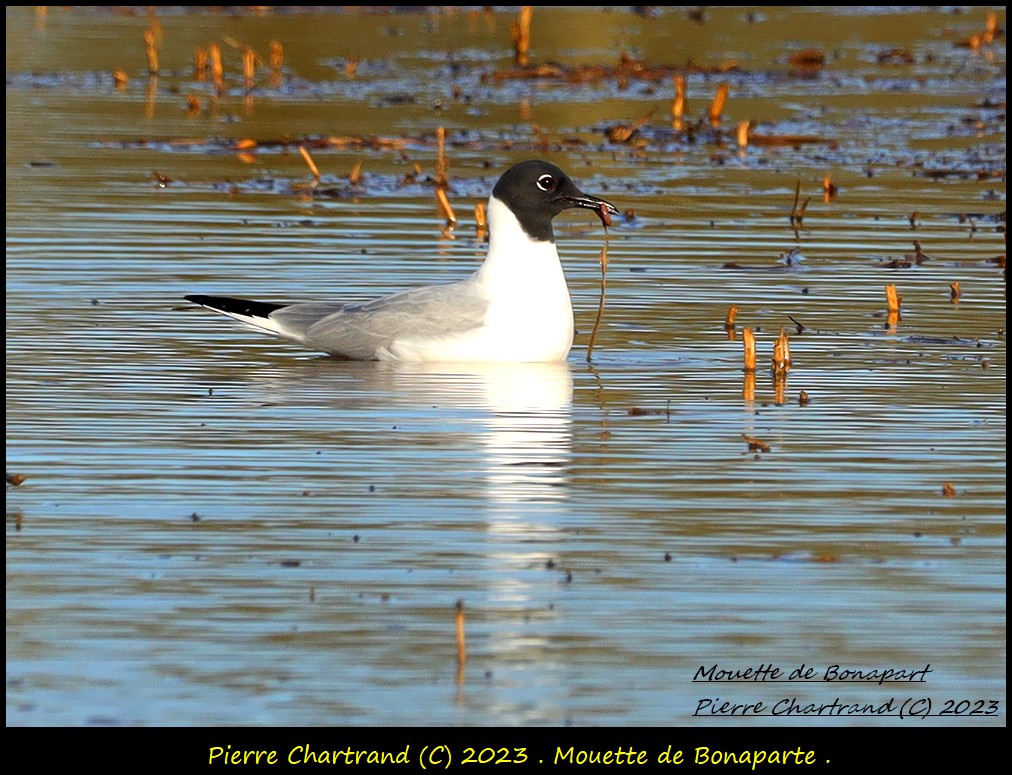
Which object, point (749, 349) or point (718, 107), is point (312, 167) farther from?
point (749, 349)

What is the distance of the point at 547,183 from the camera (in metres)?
11.4

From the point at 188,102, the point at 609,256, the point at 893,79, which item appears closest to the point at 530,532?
the point at 609,256

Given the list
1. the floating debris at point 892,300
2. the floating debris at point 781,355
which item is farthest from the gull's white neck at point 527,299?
the floating debris at point 892,300

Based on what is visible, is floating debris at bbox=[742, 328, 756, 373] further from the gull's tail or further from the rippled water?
the gull's tail

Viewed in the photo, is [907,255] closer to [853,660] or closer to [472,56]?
[853,660]

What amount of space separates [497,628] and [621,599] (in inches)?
18.5

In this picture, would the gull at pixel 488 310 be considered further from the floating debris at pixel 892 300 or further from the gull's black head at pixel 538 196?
the floating debris at pixel 892 300

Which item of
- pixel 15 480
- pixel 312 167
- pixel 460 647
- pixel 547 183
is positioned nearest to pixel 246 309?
pixel 547 183

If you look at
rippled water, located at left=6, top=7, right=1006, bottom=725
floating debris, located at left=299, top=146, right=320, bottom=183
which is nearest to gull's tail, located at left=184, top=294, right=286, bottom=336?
rippled water, located at left=6, top=7, right=1006, bottom=725

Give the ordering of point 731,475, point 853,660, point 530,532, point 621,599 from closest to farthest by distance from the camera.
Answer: point 853,660
point 621,599
point 530,532
point 731,475

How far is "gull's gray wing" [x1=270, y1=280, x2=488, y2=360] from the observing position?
10742mm

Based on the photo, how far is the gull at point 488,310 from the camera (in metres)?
10.7

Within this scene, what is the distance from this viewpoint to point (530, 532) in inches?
293

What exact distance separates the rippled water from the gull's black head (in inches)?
29.7
